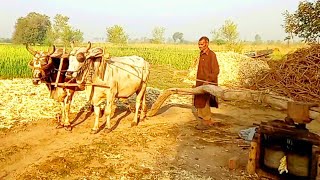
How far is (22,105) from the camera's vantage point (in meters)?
10.1

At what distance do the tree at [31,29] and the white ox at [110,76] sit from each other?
54442 mm

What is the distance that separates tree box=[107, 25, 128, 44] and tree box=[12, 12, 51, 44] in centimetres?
1520

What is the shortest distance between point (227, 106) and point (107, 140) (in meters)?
5.69

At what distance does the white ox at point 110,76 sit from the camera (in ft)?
23.2

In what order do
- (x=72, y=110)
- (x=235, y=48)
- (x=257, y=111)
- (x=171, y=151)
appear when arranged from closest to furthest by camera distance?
(x=171, y=151) < (x=72, y=110) < (x=257, y=111) < (x=235, y=48)

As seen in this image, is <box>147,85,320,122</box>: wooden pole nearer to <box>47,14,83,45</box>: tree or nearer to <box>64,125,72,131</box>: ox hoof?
<box>64,125,72,131</box>: ox hoof

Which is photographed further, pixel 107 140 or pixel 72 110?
pixel 72 110

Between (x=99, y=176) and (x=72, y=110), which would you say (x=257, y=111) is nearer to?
(x=72, y=110)

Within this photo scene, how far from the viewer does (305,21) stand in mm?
14586

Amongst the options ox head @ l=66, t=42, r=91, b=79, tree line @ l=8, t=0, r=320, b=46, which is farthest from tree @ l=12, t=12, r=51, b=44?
ox head @ l=66, t=42, r=91, b=79

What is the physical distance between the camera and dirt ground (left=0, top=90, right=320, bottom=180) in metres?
5.37

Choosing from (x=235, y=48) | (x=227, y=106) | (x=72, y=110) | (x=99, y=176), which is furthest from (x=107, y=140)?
(x=235, y=48)

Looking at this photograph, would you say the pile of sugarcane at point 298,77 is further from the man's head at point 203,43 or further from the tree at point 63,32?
the tree at point 63,32

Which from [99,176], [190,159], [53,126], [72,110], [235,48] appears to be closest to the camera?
[99,176]
